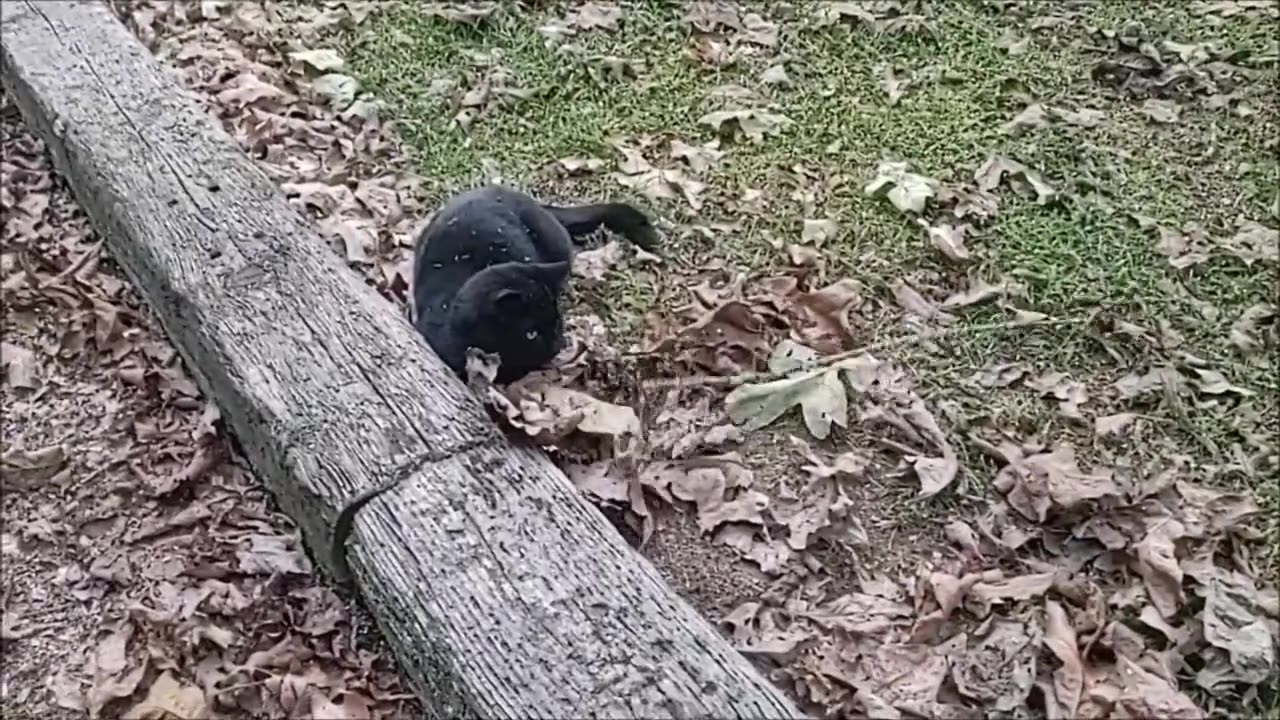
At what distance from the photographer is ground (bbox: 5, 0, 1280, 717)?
276 centimetres

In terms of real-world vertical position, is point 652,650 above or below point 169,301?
above

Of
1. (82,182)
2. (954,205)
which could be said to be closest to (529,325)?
(954,205)

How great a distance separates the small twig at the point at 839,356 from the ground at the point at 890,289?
1 centimetres

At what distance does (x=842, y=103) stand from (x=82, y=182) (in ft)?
8.46

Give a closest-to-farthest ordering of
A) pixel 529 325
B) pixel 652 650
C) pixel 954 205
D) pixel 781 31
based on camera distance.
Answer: pixel 652 650 < pixel 529 325 < pixel 954 205 < pixel 781 31

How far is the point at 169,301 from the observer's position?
11.4ft

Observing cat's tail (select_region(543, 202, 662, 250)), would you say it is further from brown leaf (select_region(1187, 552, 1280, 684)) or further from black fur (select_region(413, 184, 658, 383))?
brown leaf (select_region(1187, 552, 1280, 684))

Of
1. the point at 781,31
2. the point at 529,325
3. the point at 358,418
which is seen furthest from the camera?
the point at 781,31

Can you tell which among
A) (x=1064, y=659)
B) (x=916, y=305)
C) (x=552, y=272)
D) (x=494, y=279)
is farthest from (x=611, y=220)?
(x=1064, y=659)

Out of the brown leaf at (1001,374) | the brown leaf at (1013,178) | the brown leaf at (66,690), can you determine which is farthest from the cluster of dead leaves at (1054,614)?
the brown leaf at (66,690)

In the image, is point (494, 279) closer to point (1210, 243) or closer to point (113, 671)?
point (113, 671)

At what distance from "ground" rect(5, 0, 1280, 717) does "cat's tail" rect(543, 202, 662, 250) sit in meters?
0.07

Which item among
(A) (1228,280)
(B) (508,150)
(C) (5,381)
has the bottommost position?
(C) (5,381)

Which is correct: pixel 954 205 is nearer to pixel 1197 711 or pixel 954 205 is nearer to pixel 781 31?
pixel 781 31
